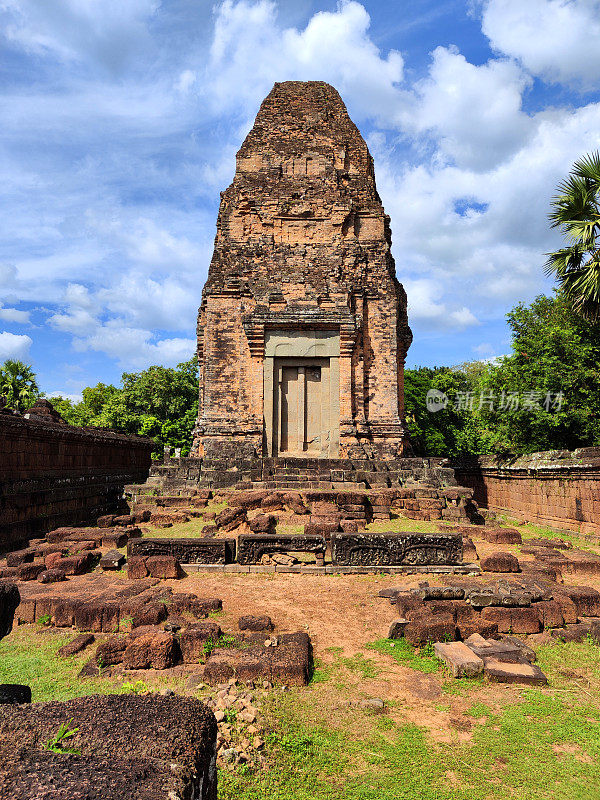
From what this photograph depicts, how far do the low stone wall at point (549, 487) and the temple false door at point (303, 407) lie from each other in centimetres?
589

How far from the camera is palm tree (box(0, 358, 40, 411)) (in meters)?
24.0

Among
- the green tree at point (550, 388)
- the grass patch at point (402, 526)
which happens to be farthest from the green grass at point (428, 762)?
the green tree at point (550, 388)

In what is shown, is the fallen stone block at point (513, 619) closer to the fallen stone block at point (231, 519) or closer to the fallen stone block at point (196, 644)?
the fallen stone block at point (196, 644)

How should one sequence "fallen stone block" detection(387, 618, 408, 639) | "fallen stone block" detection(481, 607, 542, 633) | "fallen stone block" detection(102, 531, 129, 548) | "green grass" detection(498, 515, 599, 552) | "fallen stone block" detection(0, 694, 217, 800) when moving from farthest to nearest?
1. "green grass" detection(498, 515, 599, 552)
2. "fallen stone block" detection(102, 531, 129, 548)
3. "fallen stone block" detection(481, 607, 542, 633)
4. "fallen stone block" detection(387, 618, 408, 639)
5. "fallen stone block" detection(0, 694, 217, 800)

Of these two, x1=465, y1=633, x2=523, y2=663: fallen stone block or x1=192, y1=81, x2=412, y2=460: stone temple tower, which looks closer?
x1=465, y1=633, x2=523, y2=663: fallen stone block

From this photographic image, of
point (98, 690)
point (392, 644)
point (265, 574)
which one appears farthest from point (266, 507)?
point (98, 690)

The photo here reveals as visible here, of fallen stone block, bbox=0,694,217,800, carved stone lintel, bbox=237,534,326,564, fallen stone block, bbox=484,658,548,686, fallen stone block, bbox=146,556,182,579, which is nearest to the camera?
fallen stone block, bbox=0,694,217,800

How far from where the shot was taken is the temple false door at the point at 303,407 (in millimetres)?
16078

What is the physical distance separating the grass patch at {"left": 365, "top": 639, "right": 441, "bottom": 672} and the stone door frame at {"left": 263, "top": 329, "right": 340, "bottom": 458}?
35.1 ft

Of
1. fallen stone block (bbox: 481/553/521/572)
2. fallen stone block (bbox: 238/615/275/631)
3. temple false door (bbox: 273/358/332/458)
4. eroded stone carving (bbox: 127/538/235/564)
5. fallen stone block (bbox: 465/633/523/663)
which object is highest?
temple false door (bbox: 273/358/332/458)

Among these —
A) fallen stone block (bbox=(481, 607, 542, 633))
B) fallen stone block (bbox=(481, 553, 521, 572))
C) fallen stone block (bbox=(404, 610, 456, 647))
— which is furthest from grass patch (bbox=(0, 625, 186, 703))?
fallen stone block (bbox=(481, 553, 521, 572))

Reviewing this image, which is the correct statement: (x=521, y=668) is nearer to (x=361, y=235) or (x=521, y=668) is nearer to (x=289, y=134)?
(x=361, y=235)

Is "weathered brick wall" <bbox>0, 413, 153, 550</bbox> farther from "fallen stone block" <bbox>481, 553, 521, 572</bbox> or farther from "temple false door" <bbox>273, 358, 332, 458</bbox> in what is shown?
"fallen stone block" <bbox>481, 553, 521, 572</bbox>

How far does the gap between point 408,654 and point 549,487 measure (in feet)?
35.5
